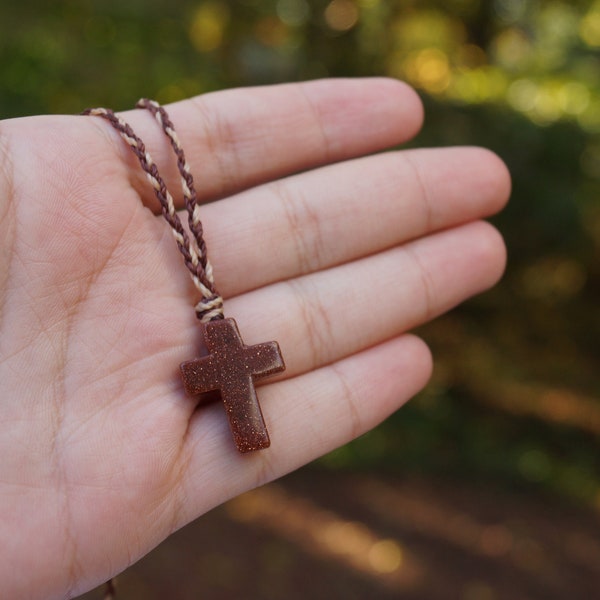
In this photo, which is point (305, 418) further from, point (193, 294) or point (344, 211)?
point (344, 211)

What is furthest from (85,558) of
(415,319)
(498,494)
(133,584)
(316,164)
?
(498,494)

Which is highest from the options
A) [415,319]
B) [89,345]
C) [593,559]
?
[89,345]

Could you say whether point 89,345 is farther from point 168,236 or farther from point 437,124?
point 437,124

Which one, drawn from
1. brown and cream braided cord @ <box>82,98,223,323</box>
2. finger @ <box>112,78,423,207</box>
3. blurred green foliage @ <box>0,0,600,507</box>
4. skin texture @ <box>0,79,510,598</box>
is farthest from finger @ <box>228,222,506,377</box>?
blurred green foliage @ <box>0,0,600,507</box>

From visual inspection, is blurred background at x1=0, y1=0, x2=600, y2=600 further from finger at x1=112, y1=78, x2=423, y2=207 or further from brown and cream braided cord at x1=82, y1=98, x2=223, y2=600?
brown and cream braided cord at x1=82, y1=98, x2=223, y2=600

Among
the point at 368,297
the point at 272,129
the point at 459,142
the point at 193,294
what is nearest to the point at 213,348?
the point at 193,294

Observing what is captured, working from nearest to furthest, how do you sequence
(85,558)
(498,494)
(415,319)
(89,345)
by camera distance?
(85,558) < (89,345) < (415,319) < (498,494)
